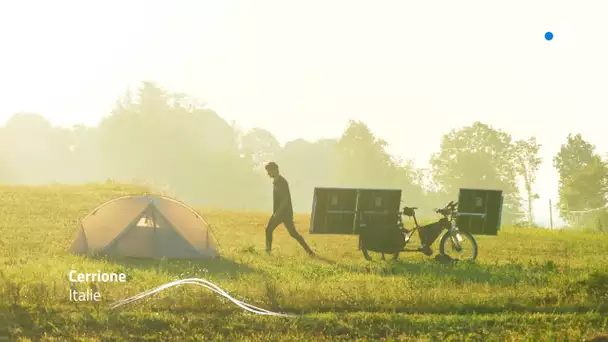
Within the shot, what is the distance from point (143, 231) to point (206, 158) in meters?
70.4

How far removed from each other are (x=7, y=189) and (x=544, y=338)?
36.9 m

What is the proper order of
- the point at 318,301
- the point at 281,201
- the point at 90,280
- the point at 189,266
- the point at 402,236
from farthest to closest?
the point at 281,201 → the point at 402,236 → the point at 189,266 → the point at 90,280 → the point at 318,301

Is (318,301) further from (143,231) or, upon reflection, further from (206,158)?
(206,158)

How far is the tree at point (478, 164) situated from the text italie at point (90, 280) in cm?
6778

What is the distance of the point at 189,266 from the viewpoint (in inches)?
816

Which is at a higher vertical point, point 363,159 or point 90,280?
point 363,159

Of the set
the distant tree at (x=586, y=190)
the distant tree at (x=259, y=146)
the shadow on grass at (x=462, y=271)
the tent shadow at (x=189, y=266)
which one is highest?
the distant tree at (x=259, y=146)

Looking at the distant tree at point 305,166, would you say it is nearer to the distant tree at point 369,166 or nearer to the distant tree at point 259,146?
the distant tree at point 259,146

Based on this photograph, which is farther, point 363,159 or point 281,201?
point 363,159

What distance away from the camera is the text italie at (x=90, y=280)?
15.1 m

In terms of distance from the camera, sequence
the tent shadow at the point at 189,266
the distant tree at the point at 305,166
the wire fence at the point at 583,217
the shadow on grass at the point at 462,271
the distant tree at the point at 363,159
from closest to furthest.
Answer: the shadow on grass at the point at 462,271 → the tent shadow at the point at 189,266 → the wire fence at the point at 583,217 → the distant tree at the point at 363,159 → the distant tree at the point at 305,166

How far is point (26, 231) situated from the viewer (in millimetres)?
29859

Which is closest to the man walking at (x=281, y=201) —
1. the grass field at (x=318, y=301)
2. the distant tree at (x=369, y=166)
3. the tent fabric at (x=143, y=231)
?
the grass field at (x=318, y=301)

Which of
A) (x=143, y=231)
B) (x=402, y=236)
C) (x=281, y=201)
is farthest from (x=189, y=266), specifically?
(x=402, y=236)
